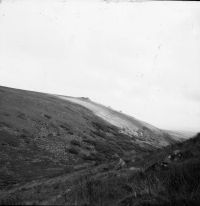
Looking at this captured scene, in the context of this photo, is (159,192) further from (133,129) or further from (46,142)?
(133,129)

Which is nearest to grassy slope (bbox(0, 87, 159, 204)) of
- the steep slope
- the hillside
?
the hillside

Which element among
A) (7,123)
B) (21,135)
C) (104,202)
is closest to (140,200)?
(104,202)

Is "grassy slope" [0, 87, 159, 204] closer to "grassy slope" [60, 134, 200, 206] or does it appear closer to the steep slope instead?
the steep slope

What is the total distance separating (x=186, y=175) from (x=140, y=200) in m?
1.67

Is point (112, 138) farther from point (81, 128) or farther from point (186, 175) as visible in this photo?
point (186, 175)

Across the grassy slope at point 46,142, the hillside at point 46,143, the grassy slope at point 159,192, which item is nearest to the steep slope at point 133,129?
the hillside at point 46,143

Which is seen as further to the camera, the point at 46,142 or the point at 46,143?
the point at 46,142

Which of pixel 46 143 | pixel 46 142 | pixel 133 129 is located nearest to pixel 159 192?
pixel 46 143

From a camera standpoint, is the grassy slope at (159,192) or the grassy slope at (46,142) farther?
the grassy slope at (46,142)

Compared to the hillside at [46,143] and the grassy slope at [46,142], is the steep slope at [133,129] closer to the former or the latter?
the hillside at [46,143]

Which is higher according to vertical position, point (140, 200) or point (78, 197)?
point (140, 200)

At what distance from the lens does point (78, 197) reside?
7.66 meters

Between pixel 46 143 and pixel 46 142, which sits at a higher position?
pixel 46 142

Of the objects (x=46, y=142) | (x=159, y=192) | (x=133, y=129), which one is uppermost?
(x=133, y=129)
